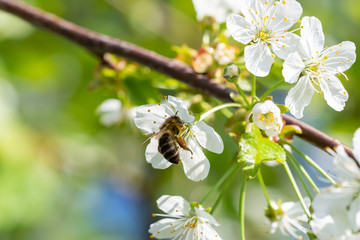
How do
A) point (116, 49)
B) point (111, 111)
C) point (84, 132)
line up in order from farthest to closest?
1. point (84, 132)
2. point (111, 111)
3. point (116, 49)

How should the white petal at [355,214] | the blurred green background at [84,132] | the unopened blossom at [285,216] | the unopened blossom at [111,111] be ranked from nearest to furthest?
the white petal at [355,214], the unopened blossom at [285,216], the unopened blossom at [111,111], the blurred green background at [84,132]

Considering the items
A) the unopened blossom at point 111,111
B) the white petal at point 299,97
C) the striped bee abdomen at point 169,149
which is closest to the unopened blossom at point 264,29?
the white petal at point 299,97

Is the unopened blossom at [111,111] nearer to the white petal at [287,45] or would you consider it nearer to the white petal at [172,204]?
the white petal at [172,204]

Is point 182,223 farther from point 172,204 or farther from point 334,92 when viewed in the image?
point 334,92

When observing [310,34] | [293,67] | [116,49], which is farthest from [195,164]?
[116,49]

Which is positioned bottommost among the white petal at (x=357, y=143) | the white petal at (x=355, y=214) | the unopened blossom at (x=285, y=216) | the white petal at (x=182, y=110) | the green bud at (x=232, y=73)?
the unopened blossom at (x=285, y=216)

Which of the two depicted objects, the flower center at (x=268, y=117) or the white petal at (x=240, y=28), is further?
the white petal at (x=240, y=28)
